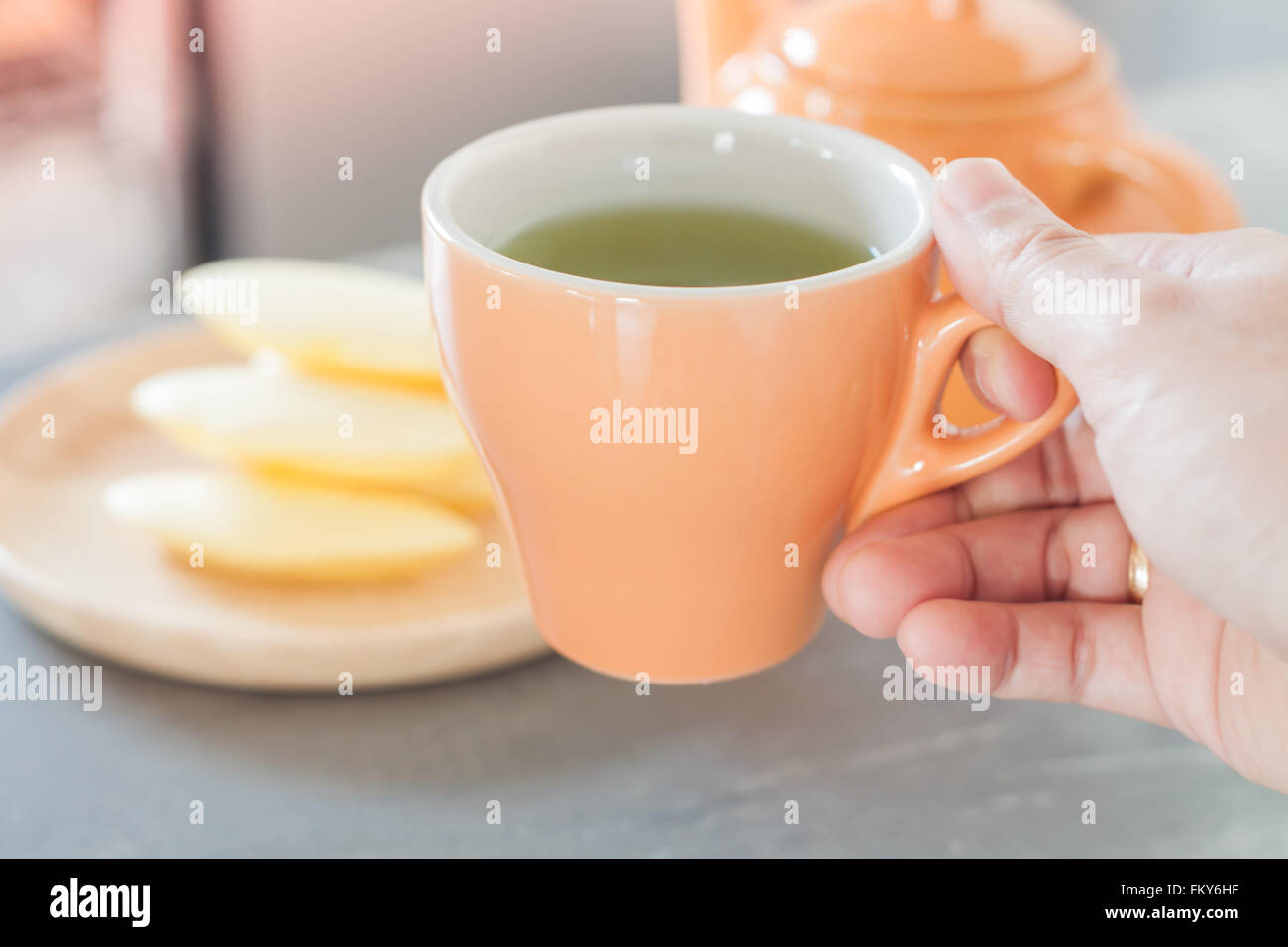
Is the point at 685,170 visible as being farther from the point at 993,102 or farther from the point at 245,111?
the point at 245,111

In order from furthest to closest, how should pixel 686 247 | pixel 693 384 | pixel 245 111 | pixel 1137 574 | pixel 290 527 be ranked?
pixel 245 111 < pixel 290 527 < pixel 1137 574 < pixel 686 247 < pixel 693 384

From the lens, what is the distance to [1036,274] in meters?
0.48

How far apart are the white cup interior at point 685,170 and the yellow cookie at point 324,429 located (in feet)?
0.83

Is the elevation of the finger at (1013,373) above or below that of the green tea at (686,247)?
below

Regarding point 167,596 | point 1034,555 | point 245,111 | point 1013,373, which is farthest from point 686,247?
point 245,111

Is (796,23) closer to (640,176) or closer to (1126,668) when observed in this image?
(640,176)

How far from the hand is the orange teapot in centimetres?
7

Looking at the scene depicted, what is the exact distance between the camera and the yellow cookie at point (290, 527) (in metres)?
0.74

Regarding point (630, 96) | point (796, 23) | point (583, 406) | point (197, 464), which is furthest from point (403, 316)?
point (630, 96)

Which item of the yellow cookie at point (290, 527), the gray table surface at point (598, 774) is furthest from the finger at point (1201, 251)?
the yellow cookie at point (290, 527)

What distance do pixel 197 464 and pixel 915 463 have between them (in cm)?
55

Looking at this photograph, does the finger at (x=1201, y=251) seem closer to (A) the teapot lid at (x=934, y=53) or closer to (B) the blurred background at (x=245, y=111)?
(A) the teapot lid at (x=934, y=53)

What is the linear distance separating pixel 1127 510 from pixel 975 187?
0.14 meters

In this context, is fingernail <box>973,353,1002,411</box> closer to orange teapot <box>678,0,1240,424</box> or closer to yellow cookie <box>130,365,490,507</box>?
orange teapot <box>678,0,1240,424</box>
